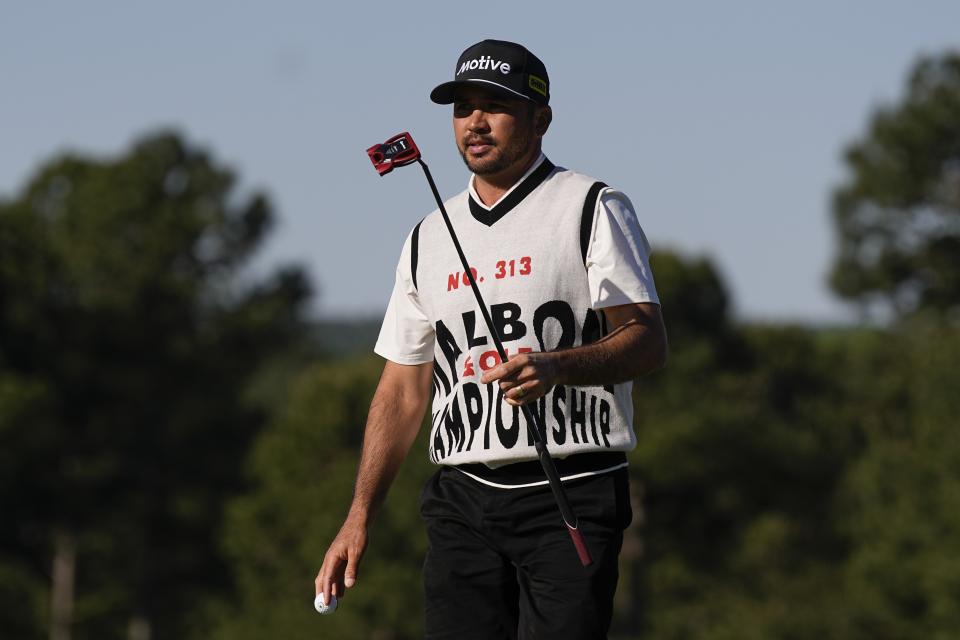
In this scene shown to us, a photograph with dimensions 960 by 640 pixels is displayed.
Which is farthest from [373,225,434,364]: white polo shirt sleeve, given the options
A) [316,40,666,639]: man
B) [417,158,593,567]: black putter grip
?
[417,158,593,567]: black putter grip

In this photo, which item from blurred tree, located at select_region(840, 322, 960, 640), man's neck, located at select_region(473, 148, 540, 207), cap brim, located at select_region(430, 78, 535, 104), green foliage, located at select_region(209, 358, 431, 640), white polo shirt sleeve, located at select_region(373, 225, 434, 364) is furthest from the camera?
green foliage, located at select_region(209, 358, 431, 640)

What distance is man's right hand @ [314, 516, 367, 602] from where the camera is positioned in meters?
6.49

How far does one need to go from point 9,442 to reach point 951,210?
1264 inches

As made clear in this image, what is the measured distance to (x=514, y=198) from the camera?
20.9 feet

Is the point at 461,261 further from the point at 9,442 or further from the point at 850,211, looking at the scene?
the point at 850,211

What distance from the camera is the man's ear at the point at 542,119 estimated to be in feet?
21.0

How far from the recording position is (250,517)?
55.4 m

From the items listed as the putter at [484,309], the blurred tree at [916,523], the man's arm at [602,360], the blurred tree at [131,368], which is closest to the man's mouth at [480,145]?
the putter at [484,309]

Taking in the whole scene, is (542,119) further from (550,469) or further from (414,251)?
(550,469)

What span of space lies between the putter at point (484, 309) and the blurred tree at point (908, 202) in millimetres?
57324

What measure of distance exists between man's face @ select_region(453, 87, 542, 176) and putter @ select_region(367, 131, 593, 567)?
0.22 m

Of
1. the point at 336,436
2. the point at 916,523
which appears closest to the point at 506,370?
the point at 916,523

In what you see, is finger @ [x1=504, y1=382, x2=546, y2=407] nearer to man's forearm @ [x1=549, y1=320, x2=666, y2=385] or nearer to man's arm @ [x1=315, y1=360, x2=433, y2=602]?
man's forearm @ [x1=549, y1=320, x2=666, y2=385]

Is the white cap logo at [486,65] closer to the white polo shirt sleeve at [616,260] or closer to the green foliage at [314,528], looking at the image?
the white polo shirt sleeve at [616,260]
